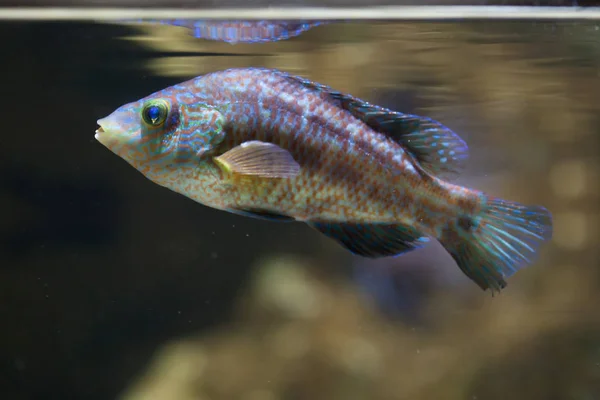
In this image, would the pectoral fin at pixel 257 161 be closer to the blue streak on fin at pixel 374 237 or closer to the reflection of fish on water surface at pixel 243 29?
the blue streak on fin at pixel 374 237

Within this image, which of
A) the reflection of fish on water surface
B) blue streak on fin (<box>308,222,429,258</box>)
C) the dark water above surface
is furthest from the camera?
the dark water above surface

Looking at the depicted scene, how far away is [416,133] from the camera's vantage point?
1511mm

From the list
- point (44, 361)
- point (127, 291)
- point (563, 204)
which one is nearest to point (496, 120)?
point (563, 204)

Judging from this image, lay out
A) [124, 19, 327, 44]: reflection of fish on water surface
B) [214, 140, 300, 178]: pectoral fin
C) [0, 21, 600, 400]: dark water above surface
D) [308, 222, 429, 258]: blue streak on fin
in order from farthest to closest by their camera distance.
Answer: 1. [0, 21, 600, 400]: dark water above surface
2. [124, 19, 327, 44]: reflection of fish on water surface
3. [308, 222, 429, 258]: blue streak on fin
4. [214, 140, 300, 178]: pectoral fin

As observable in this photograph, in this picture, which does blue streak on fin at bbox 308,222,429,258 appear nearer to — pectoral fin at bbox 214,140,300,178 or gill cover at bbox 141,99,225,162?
pectoral fin at bbox 214,140,300,178

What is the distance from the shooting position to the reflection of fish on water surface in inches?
94.0

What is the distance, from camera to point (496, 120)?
2943 mm

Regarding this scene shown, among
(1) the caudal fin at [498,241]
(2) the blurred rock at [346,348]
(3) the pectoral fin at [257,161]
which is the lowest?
(2) the blurred rock at [346,348]

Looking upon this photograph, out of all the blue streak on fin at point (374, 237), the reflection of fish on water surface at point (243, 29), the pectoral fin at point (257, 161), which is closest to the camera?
the pectoral fin at point (257, 161)

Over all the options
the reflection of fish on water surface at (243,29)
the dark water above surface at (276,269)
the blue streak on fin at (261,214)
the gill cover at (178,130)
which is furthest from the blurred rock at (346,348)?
the gill cover at (178,130)

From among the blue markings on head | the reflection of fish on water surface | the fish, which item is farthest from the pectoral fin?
the reflection of fish on water surface

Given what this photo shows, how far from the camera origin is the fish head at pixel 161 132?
1346mm

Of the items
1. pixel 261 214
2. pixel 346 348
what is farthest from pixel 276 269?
pixel 261 214

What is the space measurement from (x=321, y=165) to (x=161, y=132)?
50 cm
